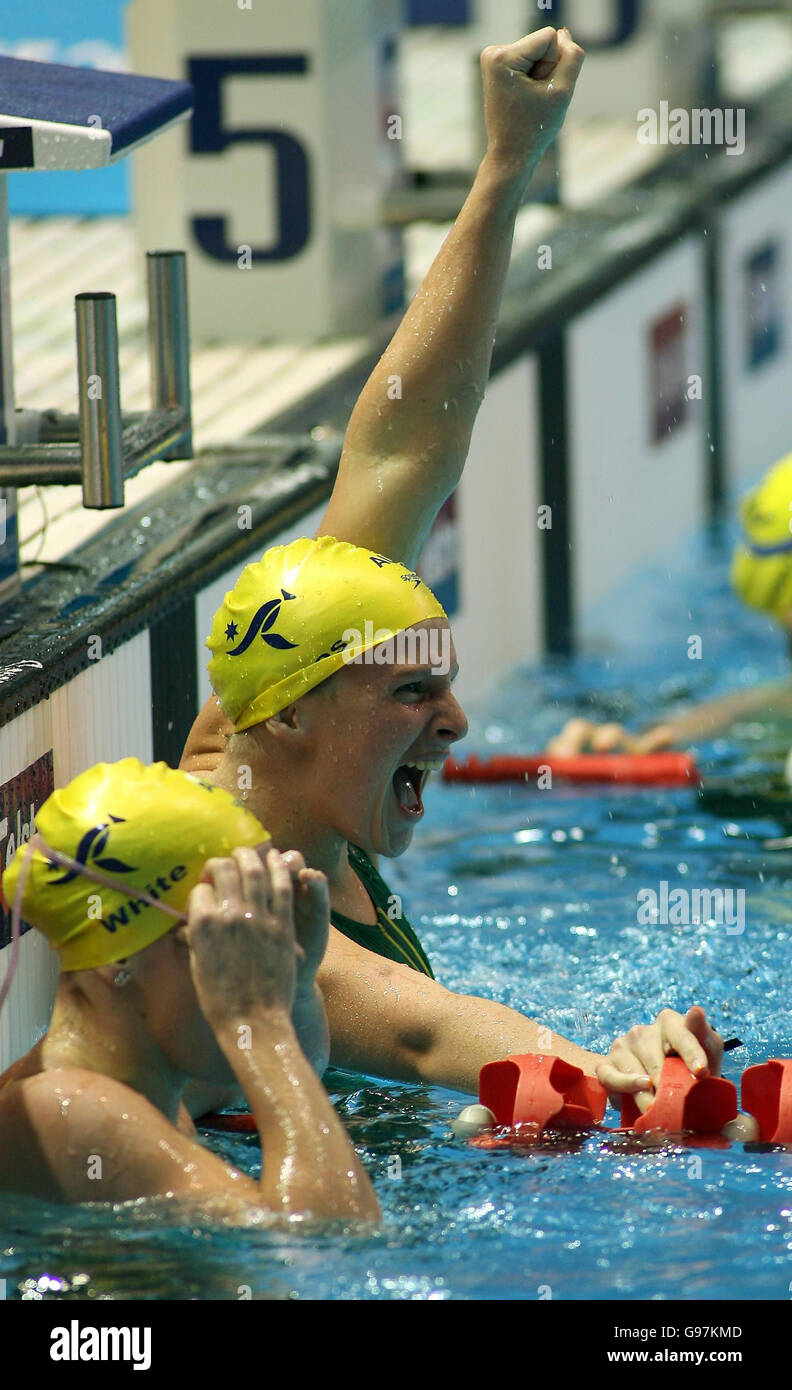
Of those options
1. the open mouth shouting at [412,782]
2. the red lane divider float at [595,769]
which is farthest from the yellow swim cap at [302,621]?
the red lane divider float at [595,769]

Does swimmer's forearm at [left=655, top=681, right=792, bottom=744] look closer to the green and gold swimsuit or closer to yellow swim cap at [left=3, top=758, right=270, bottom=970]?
the green and gold swimsuit

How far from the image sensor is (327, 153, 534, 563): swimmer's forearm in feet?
12.8

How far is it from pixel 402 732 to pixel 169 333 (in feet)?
4.99

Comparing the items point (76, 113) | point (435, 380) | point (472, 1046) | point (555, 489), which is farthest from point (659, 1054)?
point (555, 489)

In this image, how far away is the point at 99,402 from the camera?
13.1 ft

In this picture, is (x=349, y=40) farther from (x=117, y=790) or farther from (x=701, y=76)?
(x=117, y=790)

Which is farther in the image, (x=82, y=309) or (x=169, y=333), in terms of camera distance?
(x=169, y=333)

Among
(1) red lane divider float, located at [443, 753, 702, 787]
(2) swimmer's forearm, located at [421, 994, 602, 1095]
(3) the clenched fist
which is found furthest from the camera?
(1) red lane divider float, located at [443, 753, 702, 787]

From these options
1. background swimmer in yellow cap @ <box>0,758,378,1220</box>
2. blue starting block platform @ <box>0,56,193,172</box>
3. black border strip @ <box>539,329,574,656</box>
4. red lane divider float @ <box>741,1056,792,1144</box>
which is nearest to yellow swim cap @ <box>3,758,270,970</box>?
background swimmer in yellow cap @ <box>0,758,378,1220</box>

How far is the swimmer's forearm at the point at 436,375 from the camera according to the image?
12.8ft

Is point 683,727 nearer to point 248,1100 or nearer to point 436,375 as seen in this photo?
point 436,375

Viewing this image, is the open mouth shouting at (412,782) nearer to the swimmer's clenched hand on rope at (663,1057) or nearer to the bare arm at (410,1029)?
the bare arm at (410,1029)
